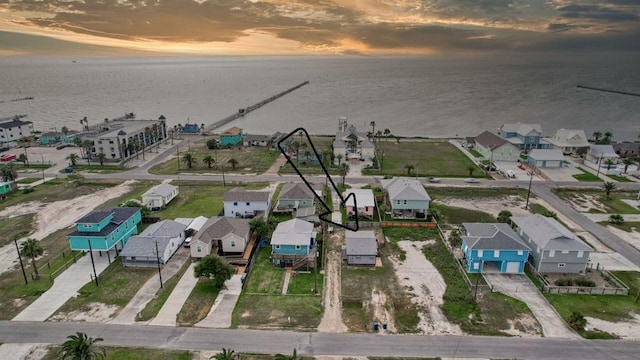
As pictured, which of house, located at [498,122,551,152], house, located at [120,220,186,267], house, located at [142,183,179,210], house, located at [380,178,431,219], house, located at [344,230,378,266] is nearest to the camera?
house, located at [344,230,378,266]

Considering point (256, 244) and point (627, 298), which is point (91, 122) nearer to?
point (256, 244)

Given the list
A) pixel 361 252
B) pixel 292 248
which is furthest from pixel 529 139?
pixel 292 248

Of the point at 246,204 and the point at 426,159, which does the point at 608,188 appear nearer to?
the point at 426,159

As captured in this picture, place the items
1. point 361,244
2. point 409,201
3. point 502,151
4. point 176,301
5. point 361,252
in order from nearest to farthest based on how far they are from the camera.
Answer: point 176,301 → point 361,252 → point 361,244 → point 409,201 → point 502,151

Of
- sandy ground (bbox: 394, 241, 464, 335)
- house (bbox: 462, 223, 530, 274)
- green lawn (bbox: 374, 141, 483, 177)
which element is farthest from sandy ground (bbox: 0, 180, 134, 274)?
house (bbox: 462, 223, 530, 274)

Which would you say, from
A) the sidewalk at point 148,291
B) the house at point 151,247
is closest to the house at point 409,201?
the sidewalk at point 148,291

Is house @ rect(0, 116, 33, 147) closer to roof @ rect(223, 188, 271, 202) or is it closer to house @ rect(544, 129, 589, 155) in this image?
roof @ rect(223, 188, 271, 202)

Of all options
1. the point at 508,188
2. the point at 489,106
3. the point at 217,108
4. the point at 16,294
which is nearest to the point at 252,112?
the point at 217,108
